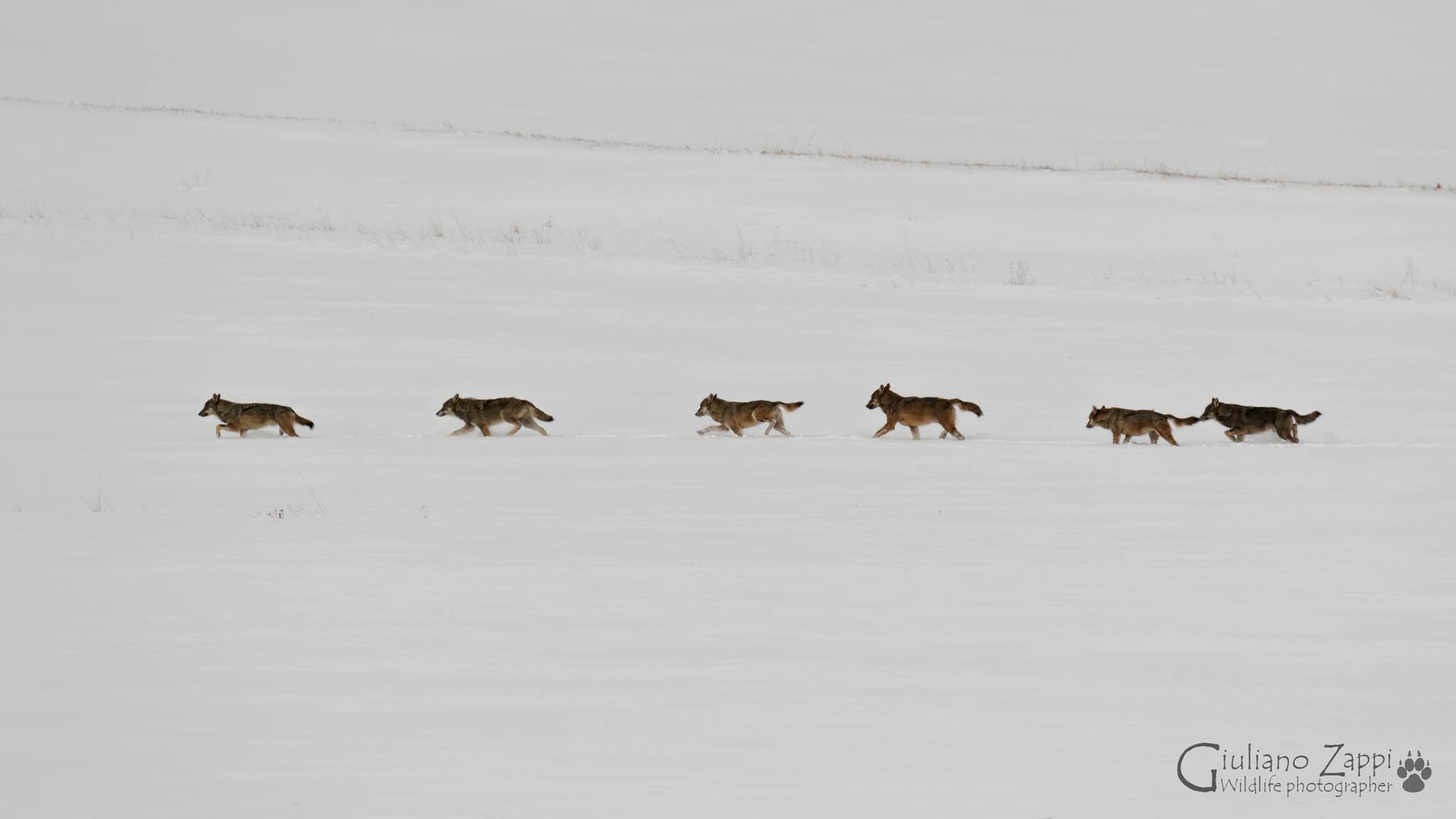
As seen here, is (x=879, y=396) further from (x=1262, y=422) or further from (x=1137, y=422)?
(x=1262, y=422)

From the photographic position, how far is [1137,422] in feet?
43.9

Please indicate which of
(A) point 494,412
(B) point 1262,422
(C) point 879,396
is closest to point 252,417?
(A) point 494,412

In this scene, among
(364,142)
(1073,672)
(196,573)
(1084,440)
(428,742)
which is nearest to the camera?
(428,742)

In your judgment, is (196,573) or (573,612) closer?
(573,612)

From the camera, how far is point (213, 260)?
2066cm

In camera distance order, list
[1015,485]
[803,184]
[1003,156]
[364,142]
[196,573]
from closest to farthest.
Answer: [196,573], [1015,485], [803,184], [364,142], [1003,156]

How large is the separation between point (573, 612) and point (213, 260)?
1523 cm

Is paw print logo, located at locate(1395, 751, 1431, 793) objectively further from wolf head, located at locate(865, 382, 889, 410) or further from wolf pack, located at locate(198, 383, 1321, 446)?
wolf head, located at locate(865, 382, 889, 410)

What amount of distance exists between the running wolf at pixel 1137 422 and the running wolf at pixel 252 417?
24.5 feet

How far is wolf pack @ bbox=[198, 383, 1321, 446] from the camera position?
43.8 feet

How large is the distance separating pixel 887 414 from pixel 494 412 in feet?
12.3

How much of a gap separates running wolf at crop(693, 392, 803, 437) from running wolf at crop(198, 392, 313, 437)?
378cm

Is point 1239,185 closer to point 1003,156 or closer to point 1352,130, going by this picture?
point 1003,156

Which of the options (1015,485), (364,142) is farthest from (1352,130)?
(1015,485)
